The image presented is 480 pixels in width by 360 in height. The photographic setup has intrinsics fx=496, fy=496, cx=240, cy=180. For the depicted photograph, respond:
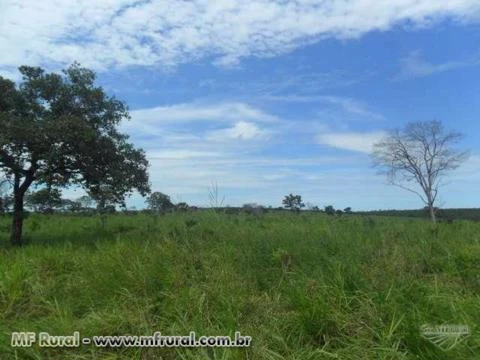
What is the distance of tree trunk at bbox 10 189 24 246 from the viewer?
13.8 metres

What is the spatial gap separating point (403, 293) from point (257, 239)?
375 cm

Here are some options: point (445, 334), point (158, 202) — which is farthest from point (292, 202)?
point (445, 334)

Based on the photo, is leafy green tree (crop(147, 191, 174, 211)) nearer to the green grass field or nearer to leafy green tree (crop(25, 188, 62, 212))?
leafy green tree (crop(25, 188, 62, 212))

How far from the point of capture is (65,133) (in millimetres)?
13141

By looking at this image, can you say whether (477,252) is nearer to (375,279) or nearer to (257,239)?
(375,279)

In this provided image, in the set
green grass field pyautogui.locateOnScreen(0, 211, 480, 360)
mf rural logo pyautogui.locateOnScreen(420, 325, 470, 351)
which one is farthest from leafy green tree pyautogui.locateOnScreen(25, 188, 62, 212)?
mf rural logo pyautogui.locateOnScreen(420, 325, 470, 351)

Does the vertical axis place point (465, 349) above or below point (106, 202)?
below

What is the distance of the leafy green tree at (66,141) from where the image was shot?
13289 mm

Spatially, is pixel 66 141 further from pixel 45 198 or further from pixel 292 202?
pixel 292 202

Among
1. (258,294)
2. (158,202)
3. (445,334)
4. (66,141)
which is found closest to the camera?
(445,334)

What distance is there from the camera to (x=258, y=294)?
20.3 feet

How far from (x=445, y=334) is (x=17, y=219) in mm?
12784

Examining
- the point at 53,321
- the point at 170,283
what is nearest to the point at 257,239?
the point at 170,283

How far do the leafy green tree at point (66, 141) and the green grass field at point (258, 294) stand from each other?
4978mm
